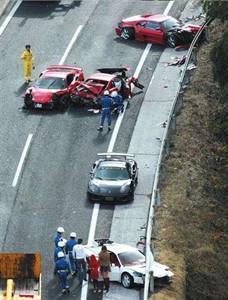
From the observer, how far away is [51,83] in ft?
145

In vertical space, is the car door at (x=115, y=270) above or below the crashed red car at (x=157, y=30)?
below

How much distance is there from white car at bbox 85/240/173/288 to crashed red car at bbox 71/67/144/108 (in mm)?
12270

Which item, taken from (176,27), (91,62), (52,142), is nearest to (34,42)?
(91,62)

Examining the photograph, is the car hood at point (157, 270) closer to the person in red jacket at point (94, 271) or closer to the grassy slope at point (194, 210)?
the grassy slope at point (194, 210)

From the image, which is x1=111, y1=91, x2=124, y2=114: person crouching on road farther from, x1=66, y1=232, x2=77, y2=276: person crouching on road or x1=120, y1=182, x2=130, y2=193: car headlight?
x1=66, y1=232, x2=77, y2=276: person crouching on road

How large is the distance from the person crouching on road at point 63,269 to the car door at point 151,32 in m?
20.6

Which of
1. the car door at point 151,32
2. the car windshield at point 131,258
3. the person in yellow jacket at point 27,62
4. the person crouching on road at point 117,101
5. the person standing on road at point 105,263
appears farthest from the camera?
the car door at point 151,32

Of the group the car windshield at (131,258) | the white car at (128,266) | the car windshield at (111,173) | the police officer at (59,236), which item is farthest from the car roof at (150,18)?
the car windshield at (131,258)

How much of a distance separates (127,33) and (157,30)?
66.4 inches

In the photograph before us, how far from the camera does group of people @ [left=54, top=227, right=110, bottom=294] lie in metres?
31.1

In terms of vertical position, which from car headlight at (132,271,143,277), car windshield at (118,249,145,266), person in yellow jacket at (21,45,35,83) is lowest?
car headlight at (132,271,143,277)

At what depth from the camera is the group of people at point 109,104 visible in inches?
1622

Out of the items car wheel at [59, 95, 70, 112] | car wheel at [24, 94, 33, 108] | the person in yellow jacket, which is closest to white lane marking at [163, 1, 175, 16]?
the person in yellow jacket

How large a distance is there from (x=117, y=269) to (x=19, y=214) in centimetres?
586
